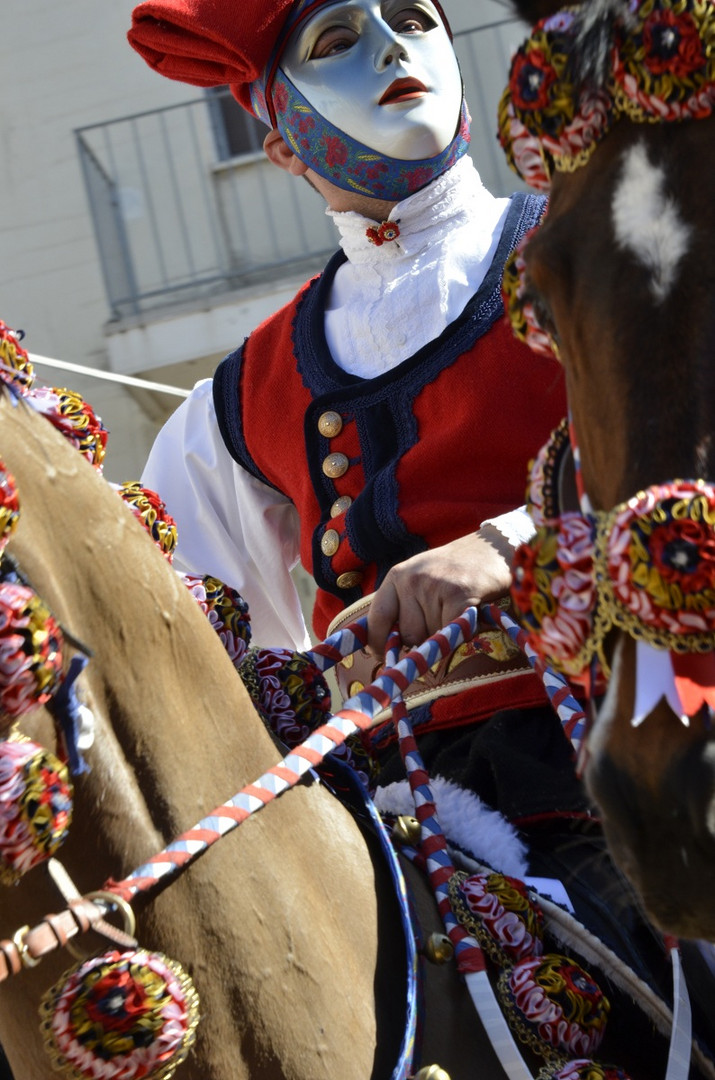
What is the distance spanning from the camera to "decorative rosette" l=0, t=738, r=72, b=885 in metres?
1.34

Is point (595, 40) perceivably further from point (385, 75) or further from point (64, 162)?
point (64, 162)

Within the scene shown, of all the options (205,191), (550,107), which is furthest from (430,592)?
(205,191)

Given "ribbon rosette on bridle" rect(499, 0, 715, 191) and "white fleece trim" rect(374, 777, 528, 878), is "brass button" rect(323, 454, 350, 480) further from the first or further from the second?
"ribbon rosette on bridle" rect(499, 0, 715, 191)

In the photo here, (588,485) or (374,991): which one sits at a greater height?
(588,485)

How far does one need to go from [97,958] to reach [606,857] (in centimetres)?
87

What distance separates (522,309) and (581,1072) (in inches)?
34.5

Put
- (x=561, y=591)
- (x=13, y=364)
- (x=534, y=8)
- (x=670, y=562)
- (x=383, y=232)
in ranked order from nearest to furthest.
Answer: (x=670, y=562) → (x=561, y=591) → (x=13, y=364) → (x=534, y=8) → (x=383, y=232)

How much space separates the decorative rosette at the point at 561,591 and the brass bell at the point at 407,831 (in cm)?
52

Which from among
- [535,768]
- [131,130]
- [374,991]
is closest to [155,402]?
[131,130]

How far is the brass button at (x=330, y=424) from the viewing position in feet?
8.47

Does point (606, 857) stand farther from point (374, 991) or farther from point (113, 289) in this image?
point (113, 289)

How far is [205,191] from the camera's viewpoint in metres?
7.64

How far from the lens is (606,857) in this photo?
6.73 feet

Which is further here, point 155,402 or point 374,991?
point 155,402
